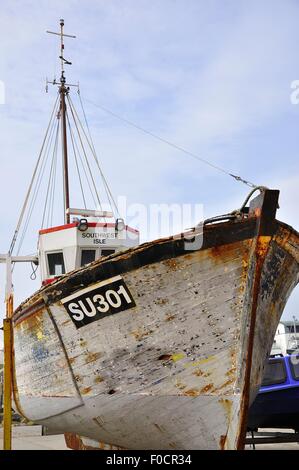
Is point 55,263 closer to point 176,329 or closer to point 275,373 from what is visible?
point 176,329

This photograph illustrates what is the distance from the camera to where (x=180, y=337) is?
7.08 m

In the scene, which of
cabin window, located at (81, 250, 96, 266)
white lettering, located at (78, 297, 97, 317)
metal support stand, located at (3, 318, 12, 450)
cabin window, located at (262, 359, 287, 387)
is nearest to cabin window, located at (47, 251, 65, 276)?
cabin window, located at (81, 250, 96, 266)

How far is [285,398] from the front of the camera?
10211 millimetres

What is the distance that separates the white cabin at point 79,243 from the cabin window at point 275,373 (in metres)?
4.00

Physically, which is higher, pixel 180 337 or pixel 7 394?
pixel 180 337

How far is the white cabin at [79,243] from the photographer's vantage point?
416 inches

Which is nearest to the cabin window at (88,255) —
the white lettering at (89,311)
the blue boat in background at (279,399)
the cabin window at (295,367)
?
the white lettering at (89,311)

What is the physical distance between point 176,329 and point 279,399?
14.4 ft

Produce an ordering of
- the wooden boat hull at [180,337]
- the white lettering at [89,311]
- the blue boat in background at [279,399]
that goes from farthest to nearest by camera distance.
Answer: the blue boat in background at [279,399] → the white lettering at [89,311] → the wooden boat hull at [180,337]

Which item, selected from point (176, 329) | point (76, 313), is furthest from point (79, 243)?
point (176, 329)

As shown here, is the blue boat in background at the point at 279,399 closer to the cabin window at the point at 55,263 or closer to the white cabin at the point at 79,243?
the white cabin at the point at 79,243

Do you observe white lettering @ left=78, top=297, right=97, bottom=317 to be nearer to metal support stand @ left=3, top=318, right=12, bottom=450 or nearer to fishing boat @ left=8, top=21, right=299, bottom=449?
fishing boat @ left=8, top=21, right=299, bottom=449

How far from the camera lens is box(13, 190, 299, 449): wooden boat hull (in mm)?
7027
